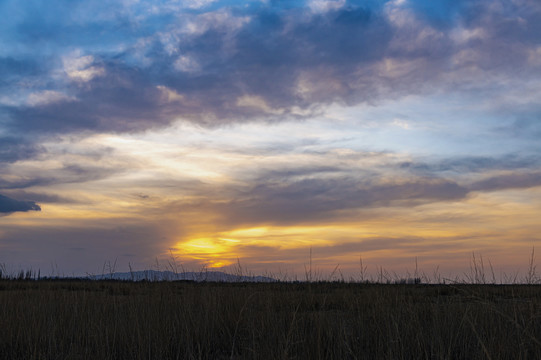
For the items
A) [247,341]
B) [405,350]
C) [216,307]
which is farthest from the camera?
[216,307]

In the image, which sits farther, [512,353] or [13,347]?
[13,347]

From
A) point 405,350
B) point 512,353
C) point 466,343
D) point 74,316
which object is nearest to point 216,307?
point 74,316

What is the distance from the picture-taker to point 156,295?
956cm

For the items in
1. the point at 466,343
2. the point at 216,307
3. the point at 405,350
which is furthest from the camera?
the point at 216,307

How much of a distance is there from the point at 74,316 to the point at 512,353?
24.2ft

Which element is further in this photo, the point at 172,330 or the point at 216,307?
the point at 216,307

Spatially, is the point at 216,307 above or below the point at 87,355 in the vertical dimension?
above

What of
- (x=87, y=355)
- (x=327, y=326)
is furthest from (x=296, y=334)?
(x=87, y=355)

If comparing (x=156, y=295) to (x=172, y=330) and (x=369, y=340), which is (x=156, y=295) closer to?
(x=172, y=330)

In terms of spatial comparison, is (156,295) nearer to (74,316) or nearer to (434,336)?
(74,316)

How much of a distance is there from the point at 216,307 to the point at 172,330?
1.20 metres

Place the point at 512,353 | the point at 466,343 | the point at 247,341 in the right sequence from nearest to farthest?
the point at 512,353
the point at 466,343
the point at 247,341

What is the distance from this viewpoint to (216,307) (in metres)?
8.11

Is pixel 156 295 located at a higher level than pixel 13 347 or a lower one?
higher
